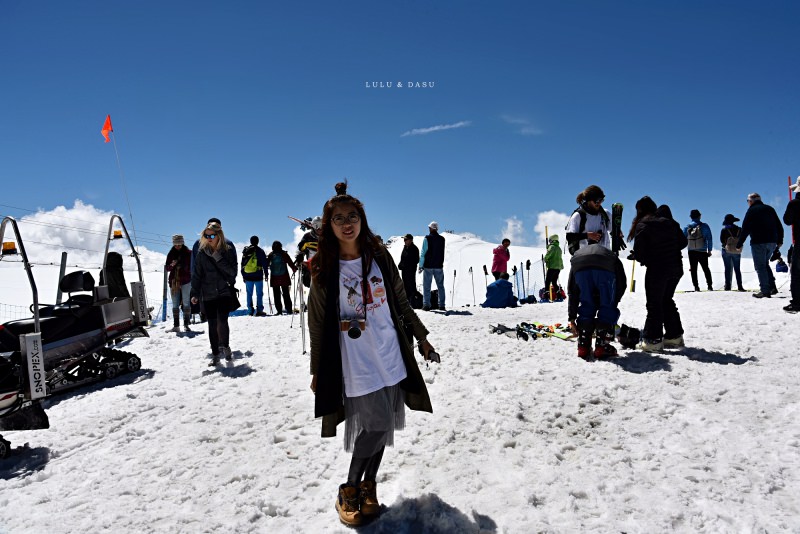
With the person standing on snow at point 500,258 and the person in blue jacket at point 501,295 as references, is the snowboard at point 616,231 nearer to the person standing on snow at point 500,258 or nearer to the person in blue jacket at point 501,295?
the person in blue jacket at point 501,295

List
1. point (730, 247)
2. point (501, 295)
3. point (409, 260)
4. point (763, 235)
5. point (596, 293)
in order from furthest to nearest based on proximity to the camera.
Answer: point (501, 295) < point (409, 260) < point (730, 247) < point (763, 235) < point (596, 293)

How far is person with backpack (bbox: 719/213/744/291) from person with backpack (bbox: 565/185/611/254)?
801 centimetres

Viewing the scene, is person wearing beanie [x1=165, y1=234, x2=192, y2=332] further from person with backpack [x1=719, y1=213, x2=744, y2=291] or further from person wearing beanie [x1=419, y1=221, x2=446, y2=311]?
person with backpack [x1=719, y1=213, x2=744, y2=291]

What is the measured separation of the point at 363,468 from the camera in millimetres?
3113

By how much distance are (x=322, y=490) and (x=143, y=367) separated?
533cm

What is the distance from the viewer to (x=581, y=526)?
2967mm

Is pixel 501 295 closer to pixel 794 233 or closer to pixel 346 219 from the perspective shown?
pixel 794 233

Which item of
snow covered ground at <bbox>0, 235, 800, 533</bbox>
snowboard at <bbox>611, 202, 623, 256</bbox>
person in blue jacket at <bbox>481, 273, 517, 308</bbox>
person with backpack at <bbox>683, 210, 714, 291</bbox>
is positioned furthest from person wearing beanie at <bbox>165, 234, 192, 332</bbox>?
person with backpack at <bbox>683, 210, 714, 291</bbox>

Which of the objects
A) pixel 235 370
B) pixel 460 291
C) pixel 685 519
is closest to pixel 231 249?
pixel 235 370

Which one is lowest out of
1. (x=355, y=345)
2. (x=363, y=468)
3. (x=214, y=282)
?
(x=363, y=468)

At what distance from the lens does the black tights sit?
309 cm

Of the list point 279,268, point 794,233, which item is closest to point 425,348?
point 794,233

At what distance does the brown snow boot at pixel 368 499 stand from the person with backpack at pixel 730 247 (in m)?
12.5

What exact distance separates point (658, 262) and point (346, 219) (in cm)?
485
